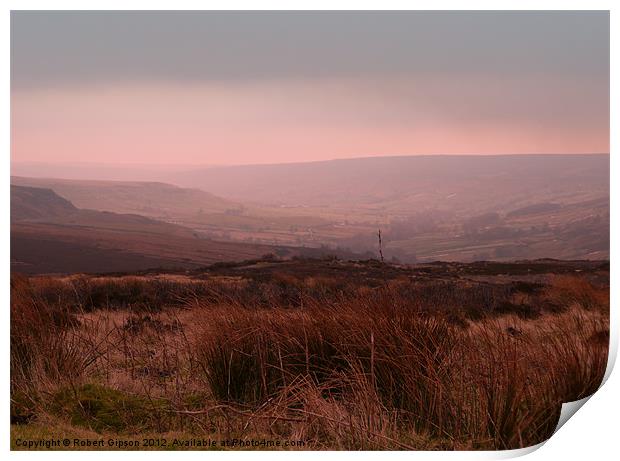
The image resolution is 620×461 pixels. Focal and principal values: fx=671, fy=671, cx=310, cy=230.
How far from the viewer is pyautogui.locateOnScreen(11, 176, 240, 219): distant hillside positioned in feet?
27.7

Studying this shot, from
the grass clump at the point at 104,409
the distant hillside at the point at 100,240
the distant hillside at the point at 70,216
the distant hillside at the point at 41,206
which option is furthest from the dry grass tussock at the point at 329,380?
the distant hillside at the point at 41,206

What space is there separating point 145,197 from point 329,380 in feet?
13.8

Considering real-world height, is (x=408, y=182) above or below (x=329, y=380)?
above

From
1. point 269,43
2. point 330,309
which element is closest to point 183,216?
point 269,43

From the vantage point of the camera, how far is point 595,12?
618cm

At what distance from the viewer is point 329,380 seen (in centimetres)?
561

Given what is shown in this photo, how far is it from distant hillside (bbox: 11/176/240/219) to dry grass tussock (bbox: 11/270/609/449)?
7.27 ft

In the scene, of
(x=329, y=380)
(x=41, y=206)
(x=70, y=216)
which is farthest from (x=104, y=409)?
(x=70, y=216)

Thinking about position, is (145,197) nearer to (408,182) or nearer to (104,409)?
(408,182)

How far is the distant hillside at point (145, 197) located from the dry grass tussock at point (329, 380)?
2.21 m

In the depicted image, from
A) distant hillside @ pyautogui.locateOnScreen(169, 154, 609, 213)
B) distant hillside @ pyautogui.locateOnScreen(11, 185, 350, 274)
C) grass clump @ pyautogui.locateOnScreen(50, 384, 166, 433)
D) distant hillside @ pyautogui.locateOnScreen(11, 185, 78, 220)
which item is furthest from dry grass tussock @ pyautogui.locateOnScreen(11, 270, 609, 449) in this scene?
distant hillside @ pyautogui.locateOnScreen(11, 185, 78, 220)

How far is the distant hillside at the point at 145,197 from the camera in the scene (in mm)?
8430
